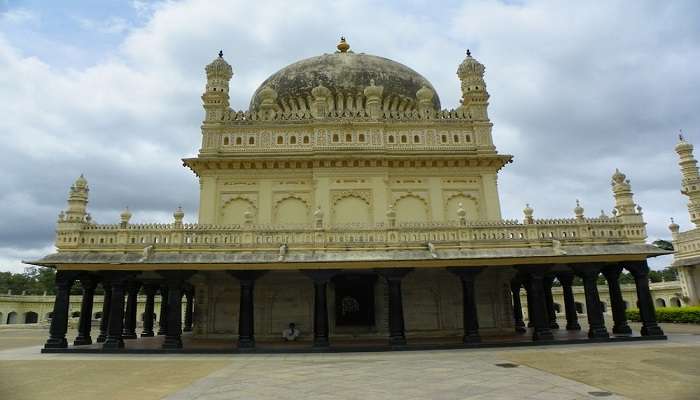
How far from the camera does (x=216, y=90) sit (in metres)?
21.5

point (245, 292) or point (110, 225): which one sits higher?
point (110, 225)

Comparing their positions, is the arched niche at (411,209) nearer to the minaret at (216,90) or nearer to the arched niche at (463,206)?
the arched niche at (463,206)

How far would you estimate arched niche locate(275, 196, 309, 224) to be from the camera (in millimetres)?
20359

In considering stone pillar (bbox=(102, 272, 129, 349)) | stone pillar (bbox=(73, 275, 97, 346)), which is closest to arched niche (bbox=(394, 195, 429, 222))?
stone pillar (bbox=(102, 272, 129, 349))

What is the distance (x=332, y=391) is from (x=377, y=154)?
1361 centimetres

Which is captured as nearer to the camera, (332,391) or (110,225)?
(332,391)

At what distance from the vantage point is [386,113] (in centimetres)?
2195

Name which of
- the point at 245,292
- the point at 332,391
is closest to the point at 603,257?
the point at 332,391

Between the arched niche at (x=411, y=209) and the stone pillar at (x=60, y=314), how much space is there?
1358cm

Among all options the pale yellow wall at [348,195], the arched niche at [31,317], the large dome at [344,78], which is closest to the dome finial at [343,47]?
the large dome at [344,78]

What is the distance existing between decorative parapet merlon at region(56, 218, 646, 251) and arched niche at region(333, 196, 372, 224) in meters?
4.01

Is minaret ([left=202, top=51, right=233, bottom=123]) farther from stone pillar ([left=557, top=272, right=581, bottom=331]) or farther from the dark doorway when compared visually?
stone pillar ([left=557, top=272, right=581, bottom=331])

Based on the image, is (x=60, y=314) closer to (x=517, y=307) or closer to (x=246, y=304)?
(x=246, y=304)

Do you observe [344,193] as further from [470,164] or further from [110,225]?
[110,225]
